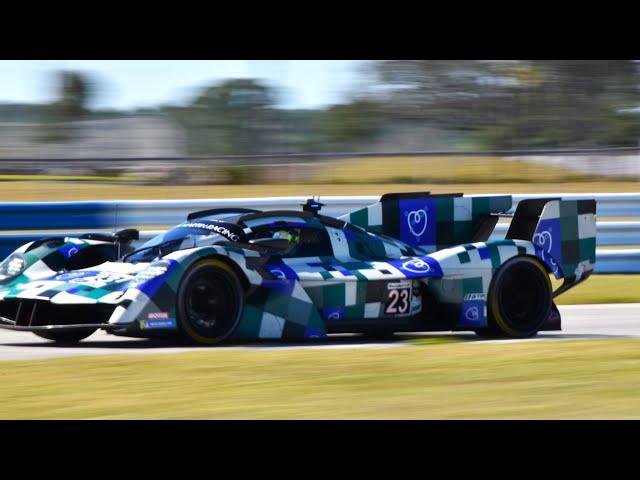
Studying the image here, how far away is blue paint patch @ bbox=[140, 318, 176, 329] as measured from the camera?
8516 mm

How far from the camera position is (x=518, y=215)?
10766mm

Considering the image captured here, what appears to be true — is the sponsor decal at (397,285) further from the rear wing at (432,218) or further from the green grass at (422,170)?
the green grass at (422,170)

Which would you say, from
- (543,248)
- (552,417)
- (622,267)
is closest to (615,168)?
(622,267)

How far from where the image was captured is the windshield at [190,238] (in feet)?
30.4

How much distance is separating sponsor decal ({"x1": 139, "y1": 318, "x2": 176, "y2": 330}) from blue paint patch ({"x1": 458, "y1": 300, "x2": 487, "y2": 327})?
251 cm

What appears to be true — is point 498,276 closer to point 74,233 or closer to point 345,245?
point 345,245

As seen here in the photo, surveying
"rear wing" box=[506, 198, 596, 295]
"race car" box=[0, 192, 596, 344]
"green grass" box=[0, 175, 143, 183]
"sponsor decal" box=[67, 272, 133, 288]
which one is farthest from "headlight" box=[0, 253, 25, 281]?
"green grass" box=[0, 175, 143, 183]

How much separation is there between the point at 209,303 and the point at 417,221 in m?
2.45

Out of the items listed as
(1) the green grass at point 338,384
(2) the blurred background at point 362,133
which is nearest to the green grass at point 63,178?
(2) the blurred background at point 362,133

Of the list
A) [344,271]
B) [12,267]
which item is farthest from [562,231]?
[12,267]

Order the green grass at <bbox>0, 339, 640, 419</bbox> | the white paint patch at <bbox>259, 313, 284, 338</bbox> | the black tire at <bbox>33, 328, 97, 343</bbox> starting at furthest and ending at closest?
→ 1. the black tire at <bbox>33, 328, 97, 343</bbox>
2. the white paint patch at <bbox>259, 313, 284, 338</bbox>
3. the green grass at <bbox>0, 339, 640, 419</bbox>

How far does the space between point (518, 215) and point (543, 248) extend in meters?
0.47

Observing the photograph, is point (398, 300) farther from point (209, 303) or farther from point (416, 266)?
point (209, 303)

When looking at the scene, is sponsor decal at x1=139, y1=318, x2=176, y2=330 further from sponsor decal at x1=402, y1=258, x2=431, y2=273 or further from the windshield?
sponsor decal at x1=402, y1=258, x2=431, y2=273
